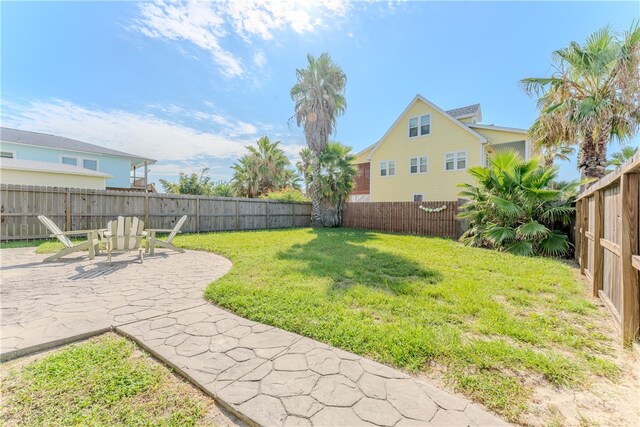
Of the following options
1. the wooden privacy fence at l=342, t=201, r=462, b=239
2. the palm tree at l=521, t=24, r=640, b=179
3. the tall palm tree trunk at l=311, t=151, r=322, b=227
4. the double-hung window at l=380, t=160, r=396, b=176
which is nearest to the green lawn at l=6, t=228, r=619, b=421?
the wooden privacy fence at l=342, t=201, r=462, b=239

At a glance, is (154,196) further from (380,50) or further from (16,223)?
(380,50)

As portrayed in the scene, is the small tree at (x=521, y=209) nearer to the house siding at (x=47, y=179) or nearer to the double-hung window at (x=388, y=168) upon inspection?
the double-hung window at (x=388, y=168)

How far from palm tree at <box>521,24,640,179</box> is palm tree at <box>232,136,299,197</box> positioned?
1951cm

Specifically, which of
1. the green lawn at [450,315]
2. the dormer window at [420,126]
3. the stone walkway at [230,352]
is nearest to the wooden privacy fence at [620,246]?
the green lawn at [450,315]

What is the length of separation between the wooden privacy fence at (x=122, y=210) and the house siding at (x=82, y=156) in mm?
5040

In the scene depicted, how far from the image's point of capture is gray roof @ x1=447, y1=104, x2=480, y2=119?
1767 cm

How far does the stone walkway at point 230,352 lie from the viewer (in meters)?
1.64

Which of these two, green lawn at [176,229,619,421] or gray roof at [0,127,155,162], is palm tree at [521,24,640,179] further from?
gray roof at [0,127,155,162]

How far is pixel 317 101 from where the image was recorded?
15.7 metres

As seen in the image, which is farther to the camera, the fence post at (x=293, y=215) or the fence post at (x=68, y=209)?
the fence post at (x=293, y=215)

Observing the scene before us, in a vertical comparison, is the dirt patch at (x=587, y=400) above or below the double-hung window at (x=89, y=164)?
below

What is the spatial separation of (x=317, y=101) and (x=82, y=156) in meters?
15.8

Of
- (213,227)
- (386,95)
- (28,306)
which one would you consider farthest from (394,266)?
(386,95)

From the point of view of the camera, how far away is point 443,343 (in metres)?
2.41
